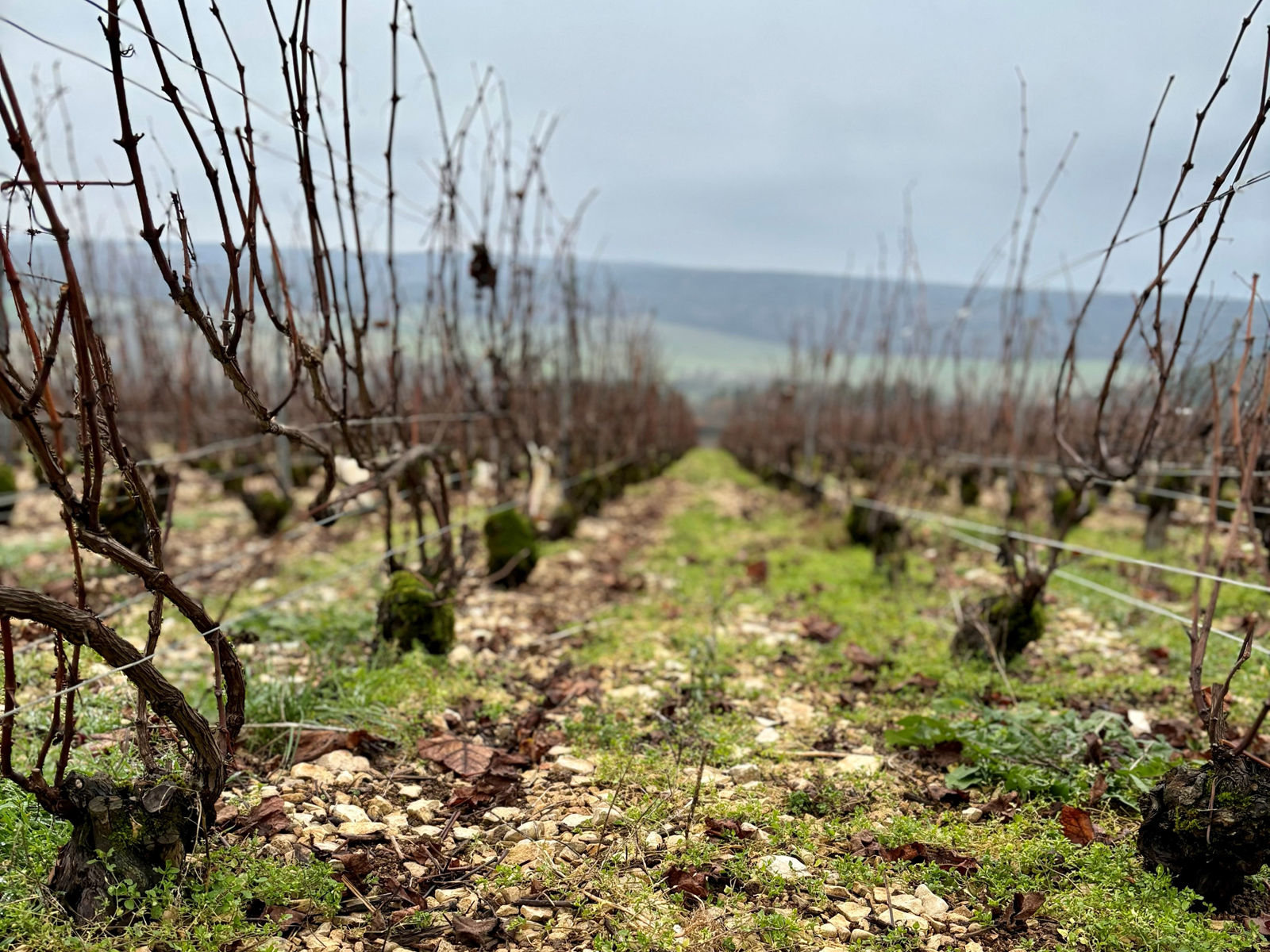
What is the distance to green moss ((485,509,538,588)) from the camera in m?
5.74

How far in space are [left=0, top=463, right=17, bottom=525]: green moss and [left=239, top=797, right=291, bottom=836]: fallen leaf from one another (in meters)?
7.77

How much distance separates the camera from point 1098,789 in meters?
2.54

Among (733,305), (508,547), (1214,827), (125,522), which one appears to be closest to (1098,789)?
(1214,827)

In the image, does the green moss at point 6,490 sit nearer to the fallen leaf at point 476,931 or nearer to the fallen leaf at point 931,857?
the fallen leaf at point 476,931

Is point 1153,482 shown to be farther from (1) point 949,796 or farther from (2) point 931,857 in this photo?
(2) point 931,857

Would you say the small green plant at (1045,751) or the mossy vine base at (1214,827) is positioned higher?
the mossy vine base at (1214,827)

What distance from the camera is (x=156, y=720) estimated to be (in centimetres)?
223

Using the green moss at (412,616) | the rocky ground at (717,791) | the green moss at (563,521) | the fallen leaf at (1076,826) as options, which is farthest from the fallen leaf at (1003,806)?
the green moss at (563,521)

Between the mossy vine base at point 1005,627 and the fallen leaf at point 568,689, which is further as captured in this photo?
the mossy vine base at point 1005,627

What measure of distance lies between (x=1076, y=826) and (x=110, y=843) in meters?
2.45

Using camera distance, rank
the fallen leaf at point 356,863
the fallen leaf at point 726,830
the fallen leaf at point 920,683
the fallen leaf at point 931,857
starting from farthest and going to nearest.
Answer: the fallen leaf at point 920,683, the fallen leaf at point 726,830, the fallen leaf at point 931,857, the fallen leaf at point 356,863

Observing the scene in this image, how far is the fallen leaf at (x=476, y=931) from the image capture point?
185 cm

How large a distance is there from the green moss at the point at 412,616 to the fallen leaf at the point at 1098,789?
103 inches

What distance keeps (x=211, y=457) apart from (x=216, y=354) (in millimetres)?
11048
